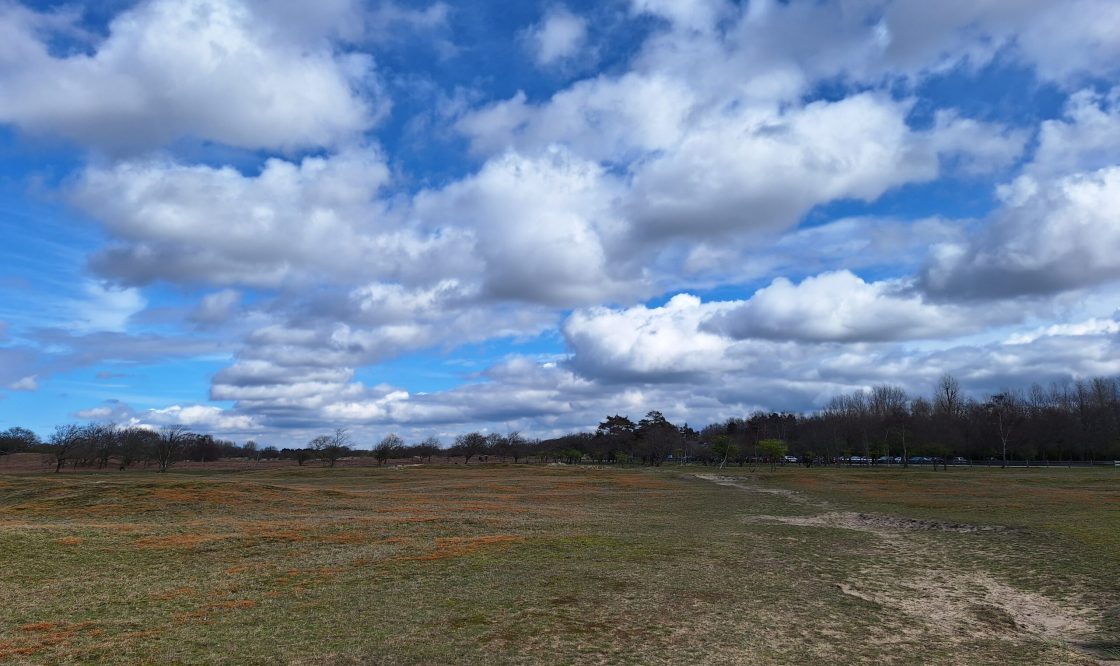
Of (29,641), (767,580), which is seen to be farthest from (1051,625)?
(29,641)

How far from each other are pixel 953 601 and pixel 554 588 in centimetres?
1028

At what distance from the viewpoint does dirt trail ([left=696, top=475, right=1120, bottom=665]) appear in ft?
45.9

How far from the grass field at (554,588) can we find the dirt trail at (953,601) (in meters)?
0.09

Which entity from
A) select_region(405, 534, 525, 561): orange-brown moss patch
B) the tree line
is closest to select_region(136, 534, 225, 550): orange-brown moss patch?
select_region(405, 534, 525, 561): orange-brown moss patch

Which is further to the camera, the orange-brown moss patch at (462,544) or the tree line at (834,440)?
the tree line at (834,440)

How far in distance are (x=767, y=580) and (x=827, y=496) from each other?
40.2 metres

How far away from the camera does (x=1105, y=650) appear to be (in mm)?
12555

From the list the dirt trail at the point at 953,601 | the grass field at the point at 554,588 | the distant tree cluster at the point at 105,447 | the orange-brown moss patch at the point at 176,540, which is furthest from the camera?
the distant tree cluster at the point at 105,447

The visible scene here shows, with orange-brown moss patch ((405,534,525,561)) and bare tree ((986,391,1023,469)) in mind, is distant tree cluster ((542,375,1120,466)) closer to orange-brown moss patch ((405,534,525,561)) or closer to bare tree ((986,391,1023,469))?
bare tree ((986,391,1023,469))

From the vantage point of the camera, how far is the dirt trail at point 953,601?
1398cm

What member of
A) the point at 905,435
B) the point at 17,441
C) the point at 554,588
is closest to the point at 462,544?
the point at 554,588

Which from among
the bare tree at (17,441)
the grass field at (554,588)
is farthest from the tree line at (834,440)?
the grass field at (554,588)

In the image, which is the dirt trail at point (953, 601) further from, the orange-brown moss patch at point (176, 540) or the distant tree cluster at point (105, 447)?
the distant tree cluster at point (105, 447)

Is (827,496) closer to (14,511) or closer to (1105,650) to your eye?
(1105,650)
